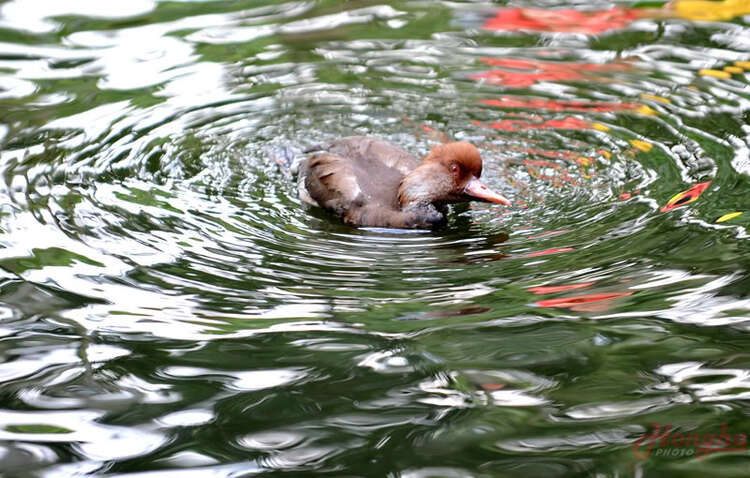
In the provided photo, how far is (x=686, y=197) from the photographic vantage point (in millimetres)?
6270

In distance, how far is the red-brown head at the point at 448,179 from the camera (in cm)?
682

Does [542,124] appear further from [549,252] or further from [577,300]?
[577,300]

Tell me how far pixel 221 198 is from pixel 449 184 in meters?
1.57

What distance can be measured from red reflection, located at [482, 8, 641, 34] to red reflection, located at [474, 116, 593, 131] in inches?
84.0

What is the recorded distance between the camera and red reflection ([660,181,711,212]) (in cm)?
617

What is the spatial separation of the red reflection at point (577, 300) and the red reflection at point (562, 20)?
17.7ft

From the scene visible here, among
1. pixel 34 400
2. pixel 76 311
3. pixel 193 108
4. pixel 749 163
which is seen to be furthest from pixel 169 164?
pixel 749 163

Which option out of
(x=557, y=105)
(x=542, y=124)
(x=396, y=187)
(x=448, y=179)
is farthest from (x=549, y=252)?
(x=557, y=105)

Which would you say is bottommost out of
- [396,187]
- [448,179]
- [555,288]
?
[396,187]

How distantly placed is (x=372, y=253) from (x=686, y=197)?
2022 mm

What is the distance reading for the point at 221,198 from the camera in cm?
682

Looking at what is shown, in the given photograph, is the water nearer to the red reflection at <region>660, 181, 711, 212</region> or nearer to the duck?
the red reflection at <region>660, 181, 711, 212</region>

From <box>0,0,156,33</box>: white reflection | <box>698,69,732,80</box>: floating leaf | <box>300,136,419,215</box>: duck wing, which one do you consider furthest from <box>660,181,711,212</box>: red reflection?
<box>0,0,156,33</box>: white reflection

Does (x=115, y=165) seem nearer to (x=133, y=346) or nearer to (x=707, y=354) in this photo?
(x=133, y=346)
